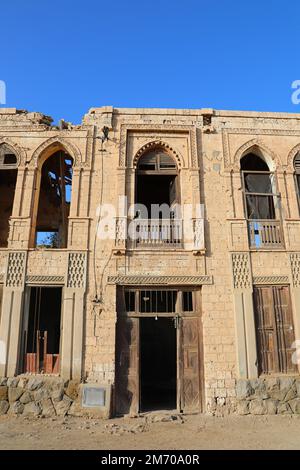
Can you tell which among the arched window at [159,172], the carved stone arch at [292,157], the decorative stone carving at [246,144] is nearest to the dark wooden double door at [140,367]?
the arched window at [159,172]

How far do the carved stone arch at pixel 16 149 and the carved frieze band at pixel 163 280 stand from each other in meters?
4.52

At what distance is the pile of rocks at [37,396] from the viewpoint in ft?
28.5

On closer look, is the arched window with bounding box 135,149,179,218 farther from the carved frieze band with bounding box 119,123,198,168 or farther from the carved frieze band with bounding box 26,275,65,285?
the carved frieze band with bounding box 26,275,65,285

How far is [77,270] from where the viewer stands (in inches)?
383

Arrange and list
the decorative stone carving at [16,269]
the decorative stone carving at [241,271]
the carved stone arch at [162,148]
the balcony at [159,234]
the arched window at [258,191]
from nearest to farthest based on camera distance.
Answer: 1. the decorative stone carving at [16,269]
2. the decorative stone carving at [241,271]
3. the balcony at [159,234]
4. the carved stone arch at [162,148]
5. the arched window at [258,191]

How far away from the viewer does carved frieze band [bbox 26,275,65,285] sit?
9625 mm

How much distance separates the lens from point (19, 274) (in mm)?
9641

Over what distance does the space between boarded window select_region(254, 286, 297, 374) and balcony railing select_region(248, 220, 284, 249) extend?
4.23 feet

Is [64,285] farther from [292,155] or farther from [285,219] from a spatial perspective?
[292,155]

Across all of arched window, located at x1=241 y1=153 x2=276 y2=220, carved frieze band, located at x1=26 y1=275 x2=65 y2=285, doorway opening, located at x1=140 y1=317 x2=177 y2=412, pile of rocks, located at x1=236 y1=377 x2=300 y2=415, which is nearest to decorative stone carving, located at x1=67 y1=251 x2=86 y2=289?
carved frieze band, located at x1=26 y1=275 x2=65 y2=285

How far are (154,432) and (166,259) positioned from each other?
431cm

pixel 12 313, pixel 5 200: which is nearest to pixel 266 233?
pixel 12 313

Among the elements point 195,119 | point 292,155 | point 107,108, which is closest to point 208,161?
point 195,119

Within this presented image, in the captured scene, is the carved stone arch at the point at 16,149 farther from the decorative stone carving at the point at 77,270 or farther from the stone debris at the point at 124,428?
the stone debris at the point at 124,428
